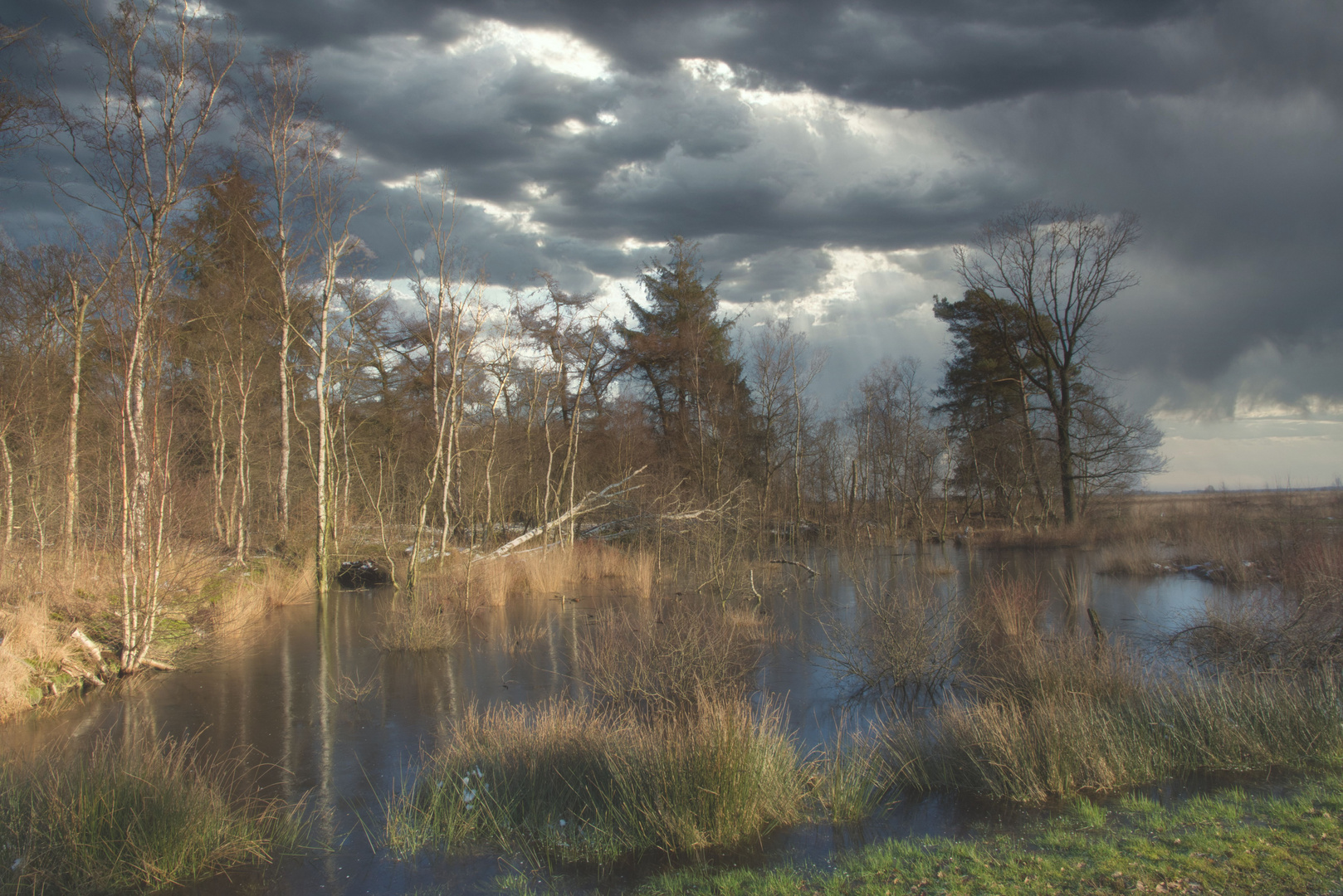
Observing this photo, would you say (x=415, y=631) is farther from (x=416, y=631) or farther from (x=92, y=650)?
(x=92, y=650)

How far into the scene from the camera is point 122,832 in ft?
16.4

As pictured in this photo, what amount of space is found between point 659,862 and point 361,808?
9.12ft

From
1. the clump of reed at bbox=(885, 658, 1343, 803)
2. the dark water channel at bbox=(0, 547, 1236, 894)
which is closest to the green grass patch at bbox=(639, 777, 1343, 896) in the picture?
the dark water channel at bbox=(0, 547, 1236, 894)

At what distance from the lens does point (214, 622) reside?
12992 mm

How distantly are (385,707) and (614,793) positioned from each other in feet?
16.4

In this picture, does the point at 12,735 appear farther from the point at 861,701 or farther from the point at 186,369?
the point at 186,369

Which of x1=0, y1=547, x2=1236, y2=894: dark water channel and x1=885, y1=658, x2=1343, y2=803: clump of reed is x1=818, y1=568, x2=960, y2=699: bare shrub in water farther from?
x1=885, y1=658, x2=1343, y2=803: clump of reed

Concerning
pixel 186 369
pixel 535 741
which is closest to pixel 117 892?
pixel 535 741

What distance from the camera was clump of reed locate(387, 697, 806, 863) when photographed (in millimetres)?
5438

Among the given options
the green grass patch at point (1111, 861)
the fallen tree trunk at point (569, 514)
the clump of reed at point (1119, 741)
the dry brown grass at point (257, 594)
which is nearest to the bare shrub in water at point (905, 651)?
the clump of reed at point (1119, 741)

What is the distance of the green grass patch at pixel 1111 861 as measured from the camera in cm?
426

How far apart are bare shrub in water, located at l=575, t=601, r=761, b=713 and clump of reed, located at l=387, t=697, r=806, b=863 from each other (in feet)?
7.30

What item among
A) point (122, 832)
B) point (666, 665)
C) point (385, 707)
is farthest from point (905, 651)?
point (122, 832)

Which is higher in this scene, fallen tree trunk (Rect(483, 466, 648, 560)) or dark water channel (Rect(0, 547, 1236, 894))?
fallen tree trunk (Rect(483, 466, 648, 560))
